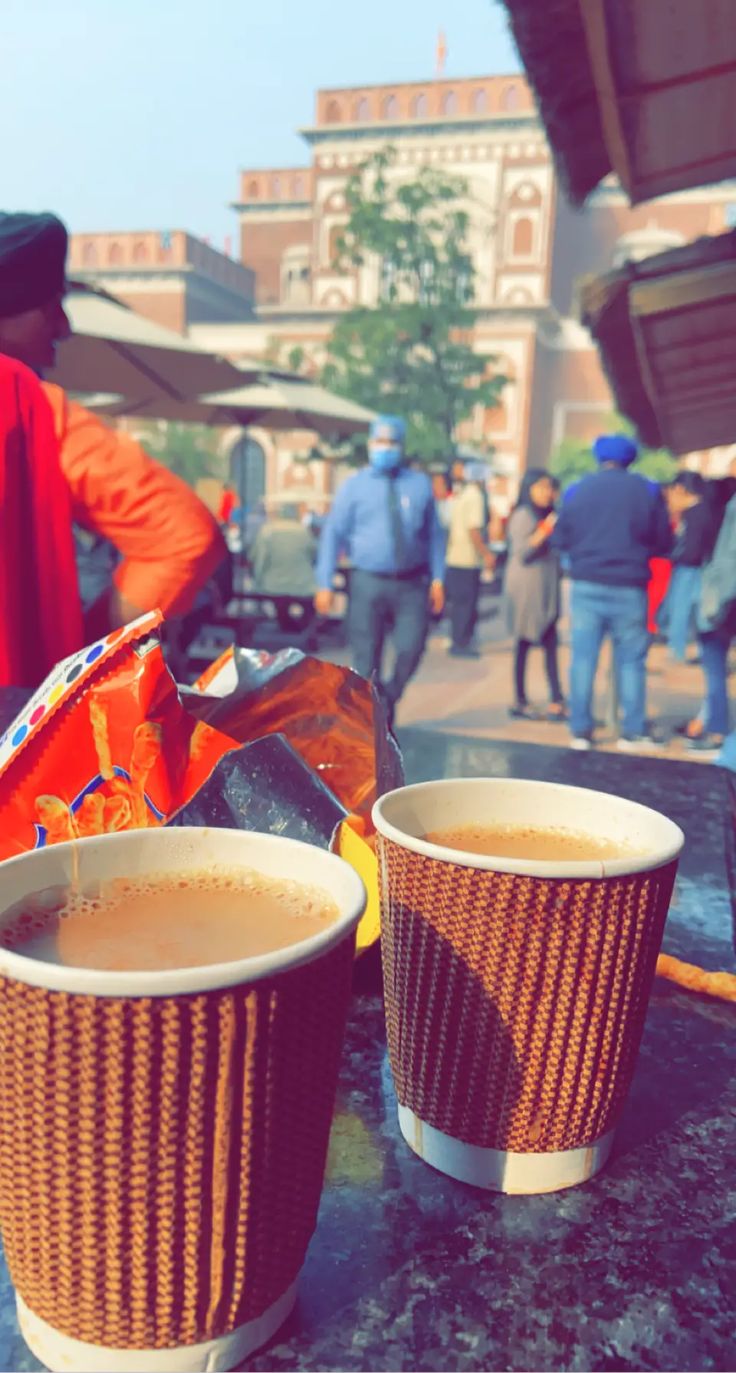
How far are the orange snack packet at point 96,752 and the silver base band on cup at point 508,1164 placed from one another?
33cm

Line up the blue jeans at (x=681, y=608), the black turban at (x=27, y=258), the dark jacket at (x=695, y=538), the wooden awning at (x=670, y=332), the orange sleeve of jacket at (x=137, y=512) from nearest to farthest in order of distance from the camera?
the orange sleeve of jacket at (x=137, y=512), the black turban at (x=27, y=258), the wooden awning at (x=670, y=332), the dark jacket at (x=695, y=538), the blue jeans at (x=681, y=608)

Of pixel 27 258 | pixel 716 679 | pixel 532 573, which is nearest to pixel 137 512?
pixel 27 258

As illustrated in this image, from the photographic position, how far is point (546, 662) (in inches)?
287

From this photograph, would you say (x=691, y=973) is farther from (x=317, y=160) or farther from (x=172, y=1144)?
(x=317, y=160)

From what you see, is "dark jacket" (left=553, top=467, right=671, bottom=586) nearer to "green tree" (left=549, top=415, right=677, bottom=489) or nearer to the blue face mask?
the blue face mask

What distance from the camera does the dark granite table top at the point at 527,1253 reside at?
517 mm

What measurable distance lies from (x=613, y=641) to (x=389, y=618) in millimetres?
1282

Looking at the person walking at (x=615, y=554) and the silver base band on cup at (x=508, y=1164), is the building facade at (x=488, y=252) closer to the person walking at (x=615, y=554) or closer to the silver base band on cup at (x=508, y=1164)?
the person walking at (x=615, y=554)

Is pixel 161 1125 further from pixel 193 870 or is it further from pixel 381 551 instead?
pixel 381 551

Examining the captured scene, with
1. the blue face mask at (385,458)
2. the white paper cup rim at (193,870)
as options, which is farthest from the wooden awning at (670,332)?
the white paper cup rim at (193,870)

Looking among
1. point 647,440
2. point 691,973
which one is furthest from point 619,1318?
point 647,440

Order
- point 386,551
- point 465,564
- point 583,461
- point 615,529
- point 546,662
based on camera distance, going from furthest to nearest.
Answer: point 583,461 → point 465,564 → point 546,662 → point 386,551 → point 615,529

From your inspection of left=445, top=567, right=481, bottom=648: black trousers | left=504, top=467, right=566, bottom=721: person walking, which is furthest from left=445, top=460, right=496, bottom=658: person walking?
left=504, top=467, right=566, bottom=721: person walking

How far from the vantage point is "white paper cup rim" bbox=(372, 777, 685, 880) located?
595 millimetres
